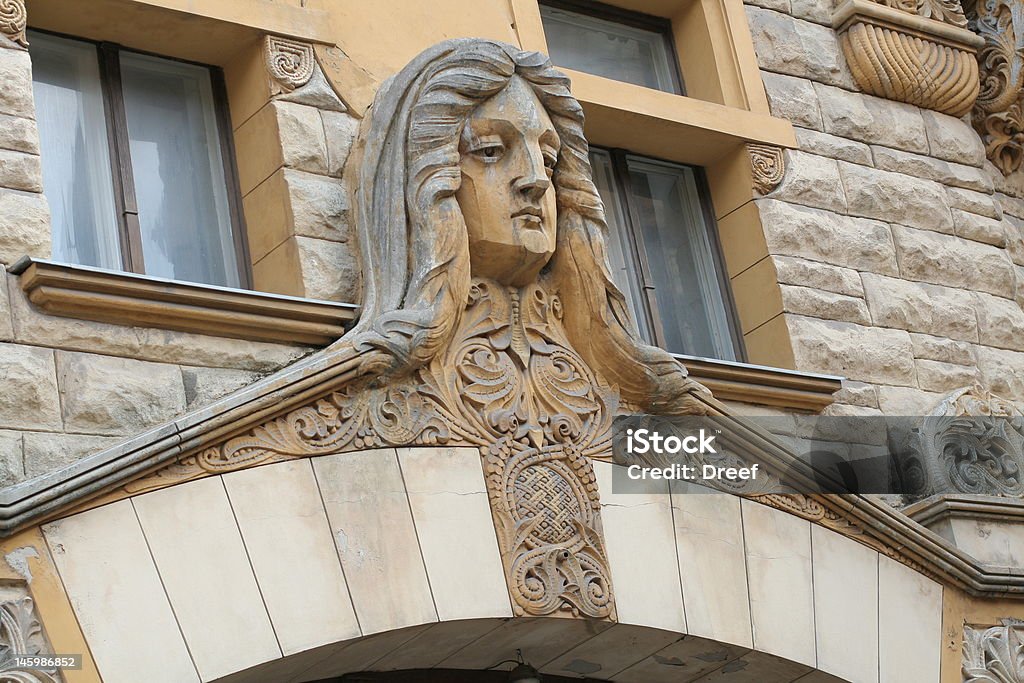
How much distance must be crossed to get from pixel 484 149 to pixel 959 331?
9.17 feet

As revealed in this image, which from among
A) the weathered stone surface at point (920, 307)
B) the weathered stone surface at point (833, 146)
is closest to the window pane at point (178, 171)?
the weathered stone surface at point (833, 146)

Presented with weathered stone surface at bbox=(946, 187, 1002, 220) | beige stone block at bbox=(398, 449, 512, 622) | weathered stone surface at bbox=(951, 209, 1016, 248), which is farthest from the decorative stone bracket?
beige stone block at bbox=(398, 449, 512, 622)

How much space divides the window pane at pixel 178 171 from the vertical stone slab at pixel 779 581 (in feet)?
7.35

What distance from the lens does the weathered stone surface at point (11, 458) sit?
5.42 metres

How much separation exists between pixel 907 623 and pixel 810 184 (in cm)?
217

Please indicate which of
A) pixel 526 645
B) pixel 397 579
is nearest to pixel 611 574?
pixel 526 645

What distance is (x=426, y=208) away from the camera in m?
6.43

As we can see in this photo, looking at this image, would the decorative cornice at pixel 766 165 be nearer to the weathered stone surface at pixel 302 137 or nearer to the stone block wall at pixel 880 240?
the stone block wall at pixel 880 240

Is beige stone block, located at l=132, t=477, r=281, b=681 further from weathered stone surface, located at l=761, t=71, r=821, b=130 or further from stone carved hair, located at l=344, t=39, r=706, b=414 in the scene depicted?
weathered stone surface, located at l=761, t=71, r=821, b=130

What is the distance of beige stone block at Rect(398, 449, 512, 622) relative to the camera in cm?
604

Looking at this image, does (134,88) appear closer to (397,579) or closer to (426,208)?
(426,208)

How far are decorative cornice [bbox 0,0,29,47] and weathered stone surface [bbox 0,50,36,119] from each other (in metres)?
0.07

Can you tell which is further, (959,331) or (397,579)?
(959,331)

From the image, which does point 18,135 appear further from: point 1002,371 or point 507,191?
point 1002,371
